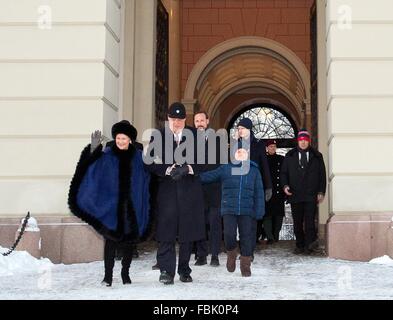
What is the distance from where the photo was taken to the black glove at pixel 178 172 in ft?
18.2

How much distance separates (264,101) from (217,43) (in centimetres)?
727

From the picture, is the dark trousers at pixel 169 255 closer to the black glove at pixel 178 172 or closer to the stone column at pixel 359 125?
the black glove at pixel 178 172

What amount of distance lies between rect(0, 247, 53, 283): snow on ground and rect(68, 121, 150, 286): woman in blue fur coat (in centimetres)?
138

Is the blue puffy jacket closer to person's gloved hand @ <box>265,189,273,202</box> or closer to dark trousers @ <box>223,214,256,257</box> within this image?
dark trousers @ <box>223,214,256,257</box>

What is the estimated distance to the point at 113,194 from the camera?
5621 mm

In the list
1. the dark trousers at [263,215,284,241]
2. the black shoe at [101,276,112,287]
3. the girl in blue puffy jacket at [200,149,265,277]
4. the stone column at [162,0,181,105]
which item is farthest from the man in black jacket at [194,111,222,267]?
the stone column at [162,0,181,105]

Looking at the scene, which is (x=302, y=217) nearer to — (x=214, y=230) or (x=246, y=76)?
(x=214, y=230)

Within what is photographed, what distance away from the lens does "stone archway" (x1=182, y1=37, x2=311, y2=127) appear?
54.4ft

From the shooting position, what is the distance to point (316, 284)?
218 inches

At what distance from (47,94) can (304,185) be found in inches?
138

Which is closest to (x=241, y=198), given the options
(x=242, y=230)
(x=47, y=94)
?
(x=242, y=230)

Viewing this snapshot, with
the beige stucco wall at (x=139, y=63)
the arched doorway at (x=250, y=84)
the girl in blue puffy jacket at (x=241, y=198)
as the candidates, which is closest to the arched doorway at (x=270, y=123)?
the arched doorway at (x=250, y=84)

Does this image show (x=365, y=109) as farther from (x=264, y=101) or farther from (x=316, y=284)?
(x=264, y=101)
